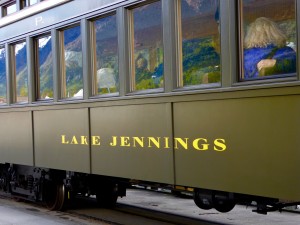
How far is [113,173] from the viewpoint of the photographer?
616cm

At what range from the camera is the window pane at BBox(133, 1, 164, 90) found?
5582 millimetres

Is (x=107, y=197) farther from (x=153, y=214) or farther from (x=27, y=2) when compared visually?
(x=27, y=2)

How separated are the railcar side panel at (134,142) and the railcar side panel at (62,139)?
22 cm

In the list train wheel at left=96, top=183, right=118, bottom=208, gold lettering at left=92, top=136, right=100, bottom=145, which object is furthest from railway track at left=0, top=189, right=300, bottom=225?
gold lettering at left=92, top=136, right=100, bottom=145

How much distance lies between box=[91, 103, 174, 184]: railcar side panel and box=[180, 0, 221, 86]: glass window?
1.41ft

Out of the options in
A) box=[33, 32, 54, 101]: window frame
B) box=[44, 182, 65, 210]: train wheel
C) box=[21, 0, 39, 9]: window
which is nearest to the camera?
box=[33, 32, 54, 101]: window frame

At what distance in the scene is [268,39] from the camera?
14.9 feet

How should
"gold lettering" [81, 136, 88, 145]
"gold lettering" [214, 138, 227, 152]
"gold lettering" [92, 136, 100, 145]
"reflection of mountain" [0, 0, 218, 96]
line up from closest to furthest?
"gold lettering" [214, 138, 227, 152] → "reflection of mountain" [0, 0, 218, 96] → "gold lettering" [92, 136, 100, 145] → "gold lettering" [81, 136, 88, 145]

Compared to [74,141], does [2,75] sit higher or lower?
higher

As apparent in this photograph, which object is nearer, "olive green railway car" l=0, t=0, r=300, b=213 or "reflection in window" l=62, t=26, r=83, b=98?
"olive green railway car" l=0, t=0, r=300, b=213

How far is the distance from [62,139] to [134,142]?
1.58 meters

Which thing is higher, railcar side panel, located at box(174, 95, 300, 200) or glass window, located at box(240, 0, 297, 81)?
glass window, located at box(240, 0, 297, 81)

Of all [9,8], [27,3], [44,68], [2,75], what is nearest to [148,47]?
[44,68]

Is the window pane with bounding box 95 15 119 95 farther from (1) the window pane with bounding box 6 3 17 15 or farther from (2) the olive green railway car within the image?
(1) the window pane with bounding box 6 3 17 15
